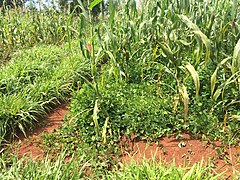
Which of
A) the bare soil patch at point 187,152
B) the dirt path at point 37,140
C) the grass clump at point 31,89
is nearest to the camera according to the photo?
the bare soil patch at point 187,152

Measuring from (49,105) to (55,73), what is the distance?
0.60 metres

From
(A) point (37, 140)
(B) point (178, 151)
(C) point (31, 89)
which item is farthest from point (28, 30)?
(B) point (178, 151)

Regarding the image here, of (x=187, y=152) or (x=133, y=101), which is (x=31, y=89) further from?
(x=187, y=152)

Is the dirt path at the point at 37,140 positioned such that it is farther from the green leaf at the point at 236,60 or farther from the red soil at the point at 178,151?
the green leaf at the point at 236,60

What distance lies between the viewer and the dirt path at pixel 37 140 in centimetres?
237

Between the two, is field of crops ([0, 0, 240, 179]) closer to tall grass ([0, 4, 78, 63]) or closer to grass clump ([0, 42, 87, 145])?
grass clump ([0, 42, 87, 145])

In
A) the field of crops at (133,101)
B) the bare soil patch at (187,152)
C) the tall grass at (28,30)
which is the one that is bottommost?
the bare soil patch at (187,152)

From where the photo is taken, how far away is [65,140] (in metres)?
2.45

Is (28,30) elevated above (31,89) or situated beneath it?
elevated above

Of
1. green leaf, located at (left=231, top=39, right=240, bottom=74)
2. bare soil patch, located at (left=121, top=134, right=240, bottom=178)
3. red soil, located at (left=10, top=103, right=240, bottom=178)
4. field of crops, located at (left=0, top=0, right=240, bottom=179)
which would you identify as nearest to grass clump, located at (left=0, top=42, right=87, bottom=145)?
field of crops, located at (left=0, top=0, right=240, bottom=179)

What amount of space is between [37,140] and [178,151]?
141cm

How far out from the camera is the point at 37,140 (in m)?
2.56

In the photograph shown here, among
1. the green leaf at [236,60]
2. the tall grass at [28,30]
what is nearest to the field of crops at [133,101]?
the green leaf at [236,60]

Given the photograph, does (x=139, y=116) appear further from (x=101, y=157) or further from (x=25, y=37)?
(x=25, y=37)
